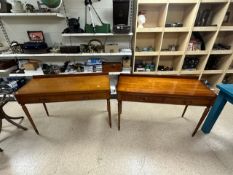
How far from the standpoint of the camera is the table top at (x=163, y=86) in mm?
1485

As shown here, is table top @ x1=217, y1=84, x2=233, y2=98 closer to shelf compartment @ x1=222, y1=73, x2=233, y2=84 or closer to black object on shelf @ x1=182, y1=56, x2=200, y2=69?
black object on shelf @ x1=182, y1=56, x2=200, y2=69

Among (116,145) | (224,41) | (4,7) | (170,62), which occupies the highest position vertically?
(4,7)

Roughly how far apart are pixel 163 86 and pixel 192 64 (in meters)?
1.40

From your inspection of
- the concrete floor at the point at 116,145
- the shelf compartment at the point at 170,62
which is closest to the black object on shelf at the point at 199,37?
the shelf compartment at the point at 170,62

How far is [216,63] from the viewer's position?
2.66m

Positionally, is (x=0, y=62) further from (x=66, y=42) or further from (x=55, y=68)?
(x=66, y=42)

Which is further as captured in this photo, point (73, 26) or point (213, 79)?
point (213, 79)

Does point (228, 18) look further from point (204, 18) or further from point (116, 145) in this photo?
point (116, 145)

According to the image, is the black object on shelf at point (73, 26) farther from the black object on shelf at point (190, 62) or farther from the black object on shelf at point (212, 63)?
the black object on shelf at point (212, 63)

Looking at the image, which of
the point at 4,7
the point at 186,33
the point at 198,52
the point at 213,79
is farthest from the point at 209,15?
the point at 4,7

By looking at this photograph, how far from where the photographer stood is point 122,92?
1513mm

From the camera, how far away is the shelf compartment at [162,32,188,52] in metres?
2.32

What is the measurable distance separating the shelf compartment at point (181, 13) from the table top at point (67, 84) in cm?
162

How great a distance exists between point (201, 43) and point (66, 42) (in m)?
2.46
